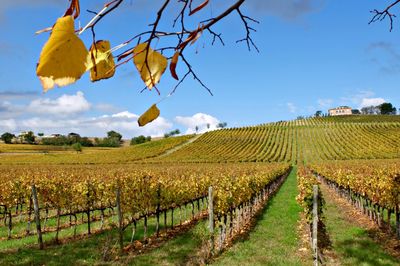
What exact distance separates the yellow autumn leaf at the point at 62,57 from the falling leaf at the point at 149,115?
0.65 ft

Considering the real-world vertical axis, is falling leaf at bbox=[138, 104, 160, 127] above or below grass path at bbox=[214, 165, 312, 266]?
above

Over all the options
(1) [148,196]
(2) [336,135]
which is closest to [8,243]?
(1) [148,196]

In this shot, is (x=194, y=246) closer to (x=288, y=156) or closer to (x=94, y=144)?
(x=288, y=156)

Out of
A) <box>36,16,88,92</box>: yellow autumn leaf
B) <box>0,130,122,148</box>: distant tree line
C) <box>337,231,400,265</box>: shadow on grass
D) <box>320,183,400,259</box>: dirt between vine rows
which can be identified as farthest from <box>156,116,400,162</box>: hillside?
<box>36,16,88,92</box>: yellow autumn leaf

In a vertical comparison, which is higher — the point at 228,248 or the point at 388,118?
the point at 388,118

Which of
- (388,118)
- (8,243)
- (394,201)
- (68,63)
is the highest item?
(388,118)

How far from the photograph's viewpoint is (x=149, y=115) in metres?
0.67

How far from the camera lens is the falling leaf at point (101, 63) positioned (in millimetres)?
607

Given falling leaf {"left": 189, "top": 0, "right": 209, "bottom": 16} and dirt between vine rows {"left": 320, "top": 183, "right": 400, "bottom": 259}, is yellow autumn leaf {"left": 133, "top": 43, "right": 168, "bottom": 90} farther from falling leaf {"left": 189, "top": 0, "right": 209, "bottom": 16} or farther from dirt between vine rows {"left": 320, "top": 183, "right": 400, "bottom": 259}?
dirt between vine rows {"left": 320, "top": 183, "right": 400, "bottom": 259}

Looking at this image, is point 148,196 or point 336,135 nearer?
point 148,196

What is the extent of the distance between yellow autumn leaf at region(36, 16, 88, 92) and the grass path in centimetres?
768

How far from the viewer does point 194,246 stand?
9.26 m

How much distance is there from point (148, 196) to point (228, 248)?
130 inches

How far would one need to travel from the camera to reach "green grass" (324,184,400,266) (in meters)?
7.91
